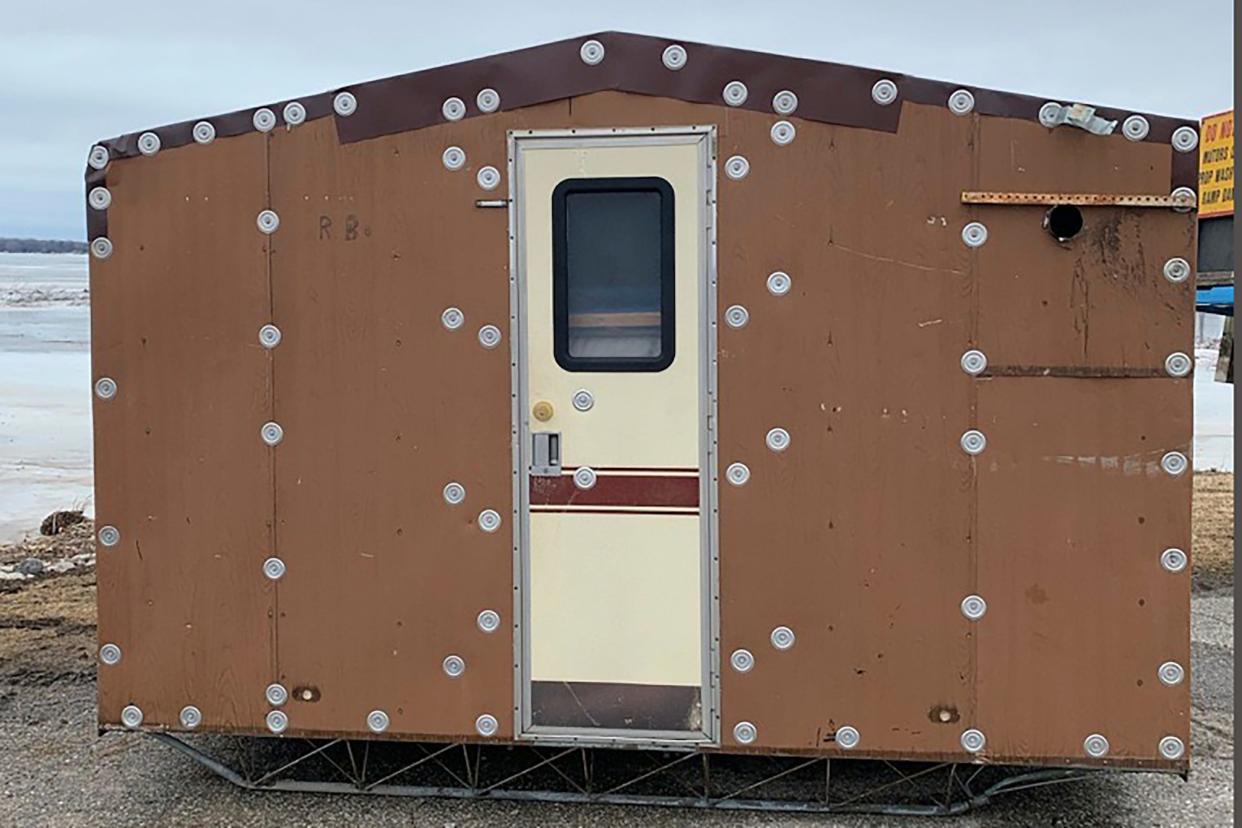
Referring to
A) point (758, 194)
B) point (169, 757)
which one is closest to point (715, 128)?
point (758, 194)

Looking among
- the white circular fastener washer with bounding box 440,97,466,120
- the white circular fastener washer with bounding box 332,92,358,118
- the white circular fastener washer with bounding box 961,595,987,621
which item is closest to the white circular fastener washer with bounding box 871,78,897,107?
the white circular fastener washer with bounding box 440,97,466,120

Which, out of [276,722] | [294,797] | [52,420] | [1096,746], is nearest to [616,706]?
[276,722]

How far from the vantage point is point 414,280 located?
13.8ft

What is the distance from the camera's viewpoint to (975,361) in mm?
3990

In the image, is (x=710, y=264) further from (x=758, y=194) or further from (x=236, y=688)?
(x=236, y=688)

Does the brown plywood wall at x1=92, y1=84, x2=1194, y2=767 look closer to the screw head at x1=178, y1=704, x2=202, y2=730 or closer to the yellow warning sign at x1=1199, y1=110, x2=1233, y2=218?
the screw head at x1=178, y1=704, x2=202, y2=730

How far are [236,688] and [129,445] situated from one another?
989mm

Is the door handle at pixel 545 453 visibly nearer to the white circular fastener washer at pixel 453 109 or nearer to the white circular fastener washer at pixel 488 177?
the white circular fastener washer at pixel 488 177

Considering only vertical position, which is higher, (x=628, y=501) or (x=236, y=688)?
(x=628, y=501)

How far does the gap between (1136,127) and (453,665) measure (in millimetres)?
2997

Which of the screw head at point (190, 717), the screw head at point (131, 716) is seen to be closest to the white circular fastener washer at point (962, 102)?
the screw head at point (190, 717)

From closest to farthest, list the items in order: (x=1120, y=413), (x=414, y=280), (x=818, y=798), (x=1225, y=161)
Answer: (x=1120, y=413) < (x=414, y=280) < (x=818, y=798) < (x=1225, y=161)

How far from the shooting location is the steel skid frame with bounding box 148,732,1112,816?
4.39 meters

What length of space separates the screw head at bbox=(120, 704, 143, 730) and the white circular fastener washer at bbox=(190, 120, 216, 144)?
6.95 feet
